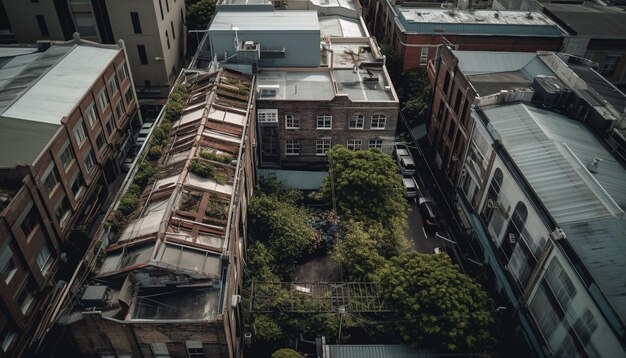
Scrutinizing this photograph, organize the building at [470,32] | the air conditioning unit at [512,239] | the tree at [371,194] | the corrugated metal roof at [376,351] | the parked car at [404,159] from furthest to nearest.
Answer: the building at [470,32], the parked car at [404,159], the tree at [371,194], the air conditioning unit at [512,239], the corrugated metal roof at [376,351]

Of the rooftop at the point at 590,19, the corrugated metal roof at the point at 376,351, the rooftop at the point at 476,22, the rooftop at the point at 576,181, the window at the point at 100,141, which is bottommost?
the corrugated metal roof at the point at 376,351

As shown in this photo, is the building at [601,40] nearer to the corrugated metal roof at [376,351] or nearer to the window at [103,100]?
the corrugated metal roof at [376,351]

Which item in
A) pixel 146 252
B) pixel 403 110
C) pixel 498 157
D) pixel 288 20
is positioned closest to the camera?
pixel 146 252

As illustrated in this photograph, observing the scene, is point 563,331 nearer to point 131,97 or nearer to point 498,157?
point 498,157

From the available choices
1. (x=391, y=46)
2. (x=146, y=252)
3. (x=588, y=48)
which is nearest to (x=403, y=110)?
(x=391, y=46)

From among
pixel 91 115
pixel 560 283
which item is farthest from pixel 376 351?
pixel 91 115

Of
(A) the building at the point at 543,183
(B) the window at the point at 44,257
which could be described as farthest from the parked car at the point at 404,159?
(B) the window at the point at 44,257

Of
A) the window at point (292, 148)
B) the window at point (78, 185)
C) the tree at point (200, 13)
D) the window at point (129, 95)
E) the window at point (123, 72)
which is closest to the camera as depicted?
the window at point (78, 185)
